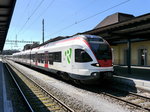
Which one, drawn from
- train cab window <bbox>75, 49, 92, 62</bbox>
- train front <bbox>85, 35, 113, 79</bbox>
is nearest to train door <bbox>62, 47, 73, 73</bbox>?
train cab window <bbox>75, 49, 92, 62</bbox>

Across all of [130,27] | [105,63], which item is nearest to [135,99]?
[105,63]

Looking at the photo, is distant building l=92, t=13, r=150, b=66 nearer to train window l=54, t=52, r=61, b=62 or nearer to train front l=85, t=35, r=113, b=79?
train front l=85, t=35, r=113, b=79

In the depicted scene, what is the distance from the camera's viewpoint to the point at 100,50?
1002 centimetres

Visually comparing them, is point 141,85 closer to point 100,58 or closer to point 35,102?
point 100,58

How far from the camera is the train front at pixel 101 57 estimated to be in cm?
956

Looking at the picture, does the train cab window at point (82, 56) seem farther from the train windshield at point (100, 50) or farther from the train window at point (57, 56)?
the train window at point (57, 56)

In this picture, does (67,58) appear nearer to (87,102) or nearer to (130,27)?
(87,102)

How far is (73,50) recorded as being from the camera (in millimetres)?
10547

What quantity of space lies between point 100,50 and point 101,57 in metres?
0.43

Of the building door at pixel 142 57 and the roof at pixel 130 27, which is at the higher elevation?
the roof at pixel 130 27

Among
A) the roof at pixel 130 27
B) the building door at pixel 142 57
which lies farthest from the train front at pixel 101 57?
the building door at pixel 142 57

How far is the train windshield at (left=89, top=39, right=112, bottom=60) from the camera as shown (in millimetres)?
9781

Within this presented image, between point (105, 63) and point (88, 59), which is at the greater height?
point (88, 59)

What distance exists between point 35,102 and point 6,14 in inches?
292
